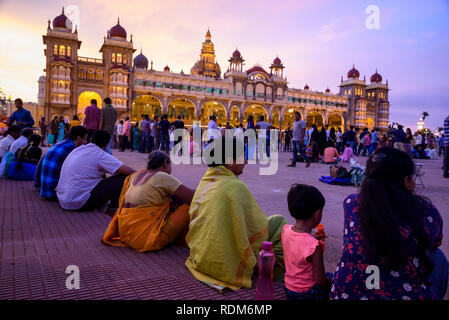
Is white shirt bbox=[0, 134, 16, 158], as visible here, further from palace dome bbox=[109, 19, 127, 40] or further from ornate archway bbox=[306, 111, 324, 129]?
ornate archway bbox=[306, 111, 324, 129]

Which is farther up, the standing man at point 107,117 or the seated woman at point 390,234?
the standing man at point 107,117

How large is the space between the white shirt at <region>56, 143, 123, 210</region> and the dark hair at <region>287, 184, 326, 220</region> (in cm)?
276

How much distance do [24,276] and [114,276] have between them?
2.05 feet

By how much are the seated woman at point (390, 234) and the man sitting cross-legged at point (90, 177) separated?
310cm

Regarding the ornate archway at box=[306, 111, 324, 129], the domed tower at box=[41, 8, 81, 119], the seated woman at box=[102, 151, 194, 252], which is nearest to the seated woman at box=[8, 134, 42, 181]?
the seated woman at box=[102, 151, 194, 252]

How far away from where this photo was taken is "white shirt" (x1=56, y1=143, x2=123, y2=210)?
13.2 ft

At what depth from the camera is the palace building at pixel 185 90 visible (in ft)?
109

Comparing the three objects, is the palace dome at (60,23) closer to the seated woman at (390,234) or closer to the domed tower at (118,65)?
the domed tower at (118,65)

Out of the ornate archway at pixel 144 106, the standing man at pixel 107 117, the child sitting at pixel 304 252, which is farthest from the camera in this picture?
the ornate archway at pixel 144 106

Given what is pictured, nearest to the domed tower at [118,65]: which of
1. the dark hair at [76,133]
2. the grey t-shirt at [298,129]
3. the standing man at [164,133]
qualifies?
the standing man at [164,133]

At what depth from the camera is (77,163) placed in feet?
13.1
